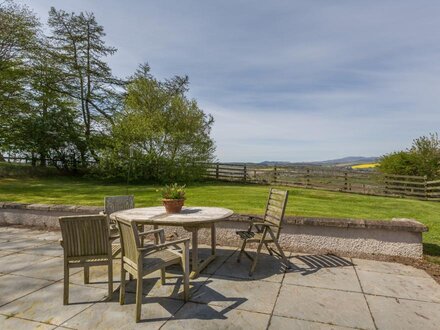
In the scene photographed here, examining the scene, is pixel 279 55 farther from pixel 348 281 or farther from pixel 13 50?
pixel 13 50

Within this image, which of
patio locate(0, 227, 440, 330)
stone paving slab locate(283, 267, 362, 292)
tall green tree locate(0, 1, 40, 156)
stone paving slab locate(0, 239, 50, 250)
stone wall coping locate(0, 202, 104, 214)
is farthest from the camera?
tall green tree locate(0, 1, 40, 156)

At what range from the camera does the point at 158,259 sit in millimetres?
2902

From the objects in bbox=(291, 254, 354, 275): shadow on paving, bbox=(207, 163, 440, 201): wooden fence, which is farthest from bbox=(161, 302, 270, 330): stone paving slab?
bbox=(207, 163, 440, 201): wooden fence

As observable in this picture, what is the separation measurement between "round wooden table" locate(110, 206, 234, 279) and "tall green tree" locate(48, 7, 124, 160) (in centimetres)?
1439

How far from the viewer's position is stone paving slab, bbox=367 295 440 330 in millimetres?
2463

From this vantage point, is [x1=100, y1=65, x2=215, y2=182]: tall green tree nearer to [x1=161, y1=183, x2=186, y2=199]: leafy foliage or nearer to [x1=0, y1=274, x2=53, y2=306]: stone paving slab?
[x1=161, y1=183, x2=186, y2=199]: leafy foliage

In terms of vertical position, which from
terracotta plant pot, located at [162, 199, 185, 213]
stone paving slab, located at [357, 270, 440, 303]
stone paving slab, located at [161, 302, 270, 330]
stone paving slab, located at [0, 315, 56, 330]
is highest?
terracotta plant pot, located at [162, 199, 185, 213]

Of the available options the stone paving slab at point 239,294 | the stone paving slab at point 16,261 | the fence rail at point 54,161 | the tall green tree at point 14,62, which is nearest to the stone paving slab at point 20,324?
the stone paving slab at point 239,294

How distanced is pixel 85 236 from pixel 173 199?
1327mm

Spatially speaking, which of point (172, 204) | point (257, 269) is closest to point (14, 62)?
point (172, 204)

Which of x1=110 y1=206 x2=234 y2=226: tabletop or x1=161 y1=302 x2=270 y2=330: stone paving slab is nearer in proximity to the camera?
x1=161 y1=302 x2=270 y2=330: stone paving slab

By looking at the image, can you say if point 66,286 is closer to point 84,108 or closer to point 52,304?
point 52,304

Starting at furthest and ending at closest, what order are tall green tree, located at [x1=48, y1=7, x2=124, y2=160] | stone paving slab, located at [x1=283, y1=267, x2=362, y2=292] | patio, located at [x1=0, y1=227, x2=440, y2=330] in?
tall green tree, located at [x1=48, y1=7, x2=124, y2=160] < stone paving slab, located at [x1=283, y1=267, x2=362, y2=292] < patio, located at [x1=0, y1=227, x2=440, y2=330]

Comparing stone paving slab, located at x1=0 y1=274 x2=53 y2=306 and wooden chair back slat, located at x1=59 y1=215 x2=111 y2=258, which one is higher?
wooden chair back slat, located at x1=59 y1=215 x2=111 y2=258
